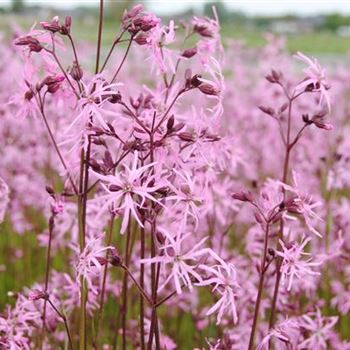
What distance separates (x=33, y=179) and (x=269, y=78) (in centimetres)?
274

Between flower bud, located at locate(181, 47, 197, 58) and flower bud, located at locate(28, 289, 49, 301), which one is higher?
flower bud, located at locate(181, 47, 197, 58)

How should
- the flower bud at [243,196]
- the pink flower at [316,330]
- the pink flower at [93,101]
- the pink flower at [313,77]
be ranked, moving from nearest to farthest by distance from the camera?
1. the pink flower at [93,101]
2. the flower bud at [243,196]
3. the pink flower at [313,77]
4. the pink flower at [316,330]

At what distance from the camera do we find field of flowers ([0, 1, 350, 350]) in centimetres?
210

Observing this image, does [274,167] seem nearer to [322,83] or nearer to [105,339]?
[105,339]

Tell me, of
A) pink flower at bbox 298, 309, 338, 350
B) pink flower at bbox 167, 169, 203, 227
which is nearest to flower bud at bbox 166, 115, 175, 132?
pink flower at bbox 167, 169, 203, 227

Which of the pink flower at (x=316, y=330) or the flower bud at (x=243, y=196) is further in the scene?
the pink flower at (x=316, y=330)

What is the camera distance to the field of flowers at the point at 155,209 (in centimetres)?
210

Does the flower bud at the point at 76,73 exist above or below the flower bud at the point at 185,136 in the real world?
above

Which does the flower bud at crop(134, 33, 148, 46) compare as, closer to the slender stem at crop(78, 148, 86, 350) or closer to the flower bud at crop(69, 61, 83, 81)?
the flower bud at crop(69, 61, 83, 81)

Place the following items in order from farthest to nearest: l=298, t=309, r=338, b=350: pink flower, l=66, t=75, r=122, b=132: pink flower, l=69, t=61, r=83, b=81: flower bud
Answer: l=298, t=309, r=338, b=350: pink flower → l=69, t=61, r=83, b=81: flower bud → l=66, t=75, r=122, b=132: pink flower

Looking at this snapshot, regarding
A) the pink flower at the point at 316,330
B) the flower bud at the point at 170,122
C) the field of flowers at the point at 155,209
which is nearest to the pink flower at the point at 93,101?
the field of flowers at the point at 155,209

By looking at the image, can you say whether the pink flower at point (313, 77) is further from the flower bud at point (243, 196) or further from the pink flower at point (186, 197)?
the pink flower at point (186, 197)

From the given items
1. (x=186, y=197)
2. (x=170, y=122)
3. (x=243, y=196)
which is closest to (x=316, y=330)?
(x=243, y=196)

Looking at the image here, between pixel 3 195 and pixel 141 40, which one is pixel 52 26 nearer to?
pixel 141 40
